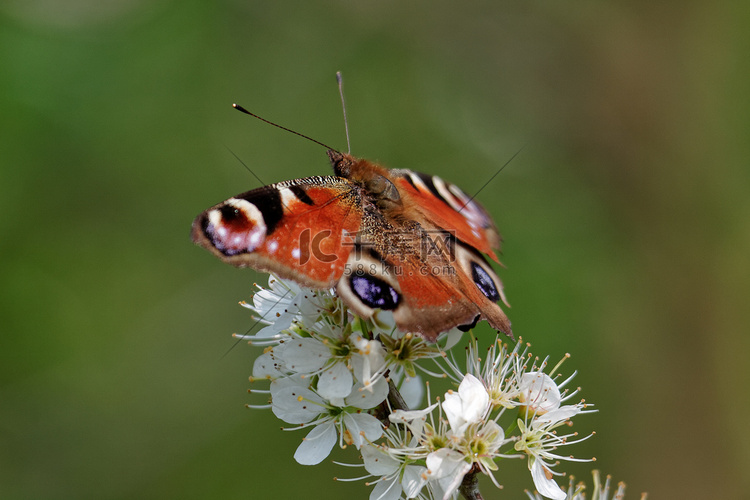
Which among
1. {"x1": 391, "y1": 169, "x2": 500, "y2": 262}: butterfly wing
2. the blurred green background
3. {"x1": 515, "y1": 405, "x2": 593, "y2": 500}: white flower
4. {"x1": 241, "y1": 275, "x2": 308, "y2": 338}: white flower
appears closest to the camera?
{"x1": 515, "y1": 405, "x2": 593, "y2": 500}: white flower

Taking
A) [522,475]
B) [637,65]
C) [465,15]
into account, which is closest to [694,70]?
[637,65]

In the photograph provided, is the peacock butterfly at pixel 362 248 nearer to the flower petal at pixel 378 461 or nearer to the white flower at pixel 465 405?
the white flower at pixel 465 405

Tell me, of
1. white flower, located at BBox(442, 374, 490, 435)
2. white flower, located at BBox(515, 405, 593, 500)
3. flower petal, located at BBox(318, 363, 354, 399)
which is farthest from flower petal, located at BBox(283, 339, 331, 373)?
white flower, located at BBox(515, 405, 593, 500)

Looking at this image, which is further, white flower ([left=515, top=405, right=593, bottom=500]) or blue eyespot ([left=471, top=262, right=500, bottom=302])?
blue eyespot ([left=471, top=262, right=500, bottom=302])

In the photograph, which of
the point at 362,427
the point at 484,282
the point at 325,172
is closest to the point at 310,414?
the point at 362,427

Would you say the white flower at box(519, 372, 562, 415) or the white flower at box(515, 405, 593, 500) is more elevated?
the white flower at box(519, 372, 562, 415)

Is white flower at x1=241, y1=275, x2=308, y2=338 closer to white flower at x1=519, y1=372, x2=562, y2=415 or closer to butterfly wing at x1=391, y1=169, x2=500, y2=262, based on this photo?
butterfly wing at x1=391, y1=169, x2=500, y2=262

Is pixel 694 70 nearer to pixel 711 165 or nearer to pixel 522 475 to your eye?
pixel 711 165

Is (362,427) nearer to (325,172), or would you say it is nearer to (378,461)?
(378,461)
